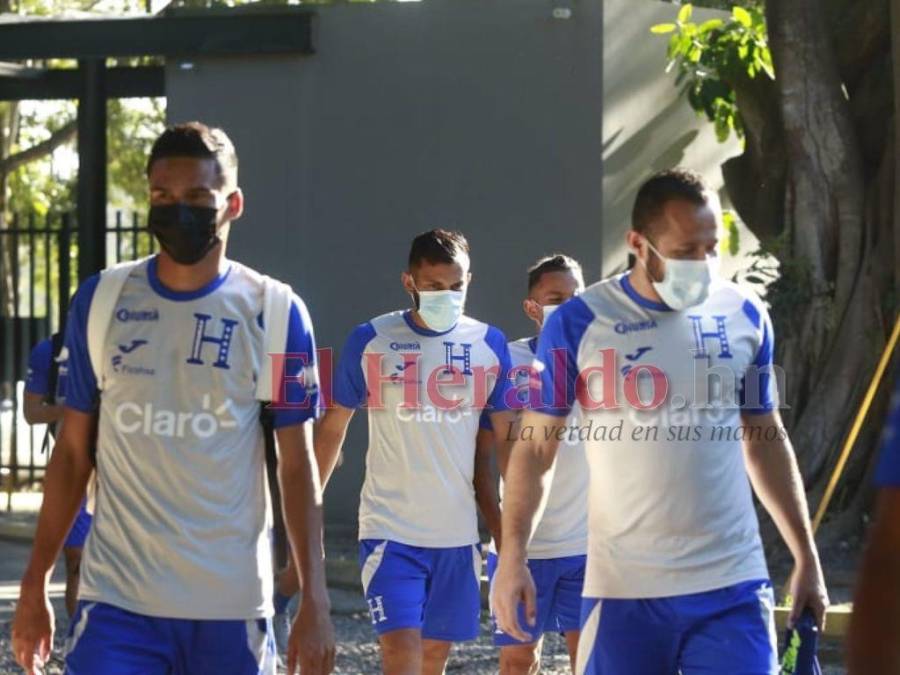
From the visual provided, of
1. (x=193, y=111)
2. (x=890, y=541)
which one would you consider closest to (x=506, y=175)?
(x=193, y=111)

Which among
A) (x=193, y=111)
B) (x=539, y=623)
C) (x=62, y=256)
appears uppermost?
(x=193, y=111)

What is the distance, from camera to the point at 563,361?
A: 212 inches

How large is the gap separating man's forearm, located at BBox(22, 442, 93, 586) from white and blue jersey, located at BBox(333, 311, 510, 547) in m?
2.77

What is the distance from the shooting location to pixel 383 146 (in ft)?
48.7

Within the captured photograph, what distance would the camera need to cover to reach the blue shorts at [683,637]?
513 centimetres

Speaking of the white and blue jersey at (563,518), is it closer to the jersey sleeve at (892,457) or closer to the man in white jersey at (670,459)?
the man in white jersey at (670,459)

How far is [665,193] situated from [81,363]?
1831 mm

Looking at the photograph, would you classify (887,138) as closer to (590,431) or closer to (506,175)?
(506,175)

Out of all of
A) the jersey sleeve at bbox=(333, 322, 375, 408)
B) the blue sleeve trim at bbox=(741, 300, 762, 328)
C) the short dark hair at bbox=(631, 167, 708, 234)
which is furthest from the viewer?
the jersey sleeve at bbox=(333, 322, 375, 408)

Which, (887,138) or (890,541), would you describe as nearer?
(890,541)

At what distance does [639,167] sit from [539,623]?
7.42 metres

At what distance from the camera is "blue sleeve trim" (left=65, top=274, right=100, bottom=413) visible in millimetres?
4684

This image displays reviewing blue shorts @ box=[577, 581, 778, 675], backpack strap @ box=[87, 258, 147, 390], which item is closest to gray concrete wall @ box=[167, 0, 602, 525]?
blue shorts @ box=[577, 581, 778, 675]

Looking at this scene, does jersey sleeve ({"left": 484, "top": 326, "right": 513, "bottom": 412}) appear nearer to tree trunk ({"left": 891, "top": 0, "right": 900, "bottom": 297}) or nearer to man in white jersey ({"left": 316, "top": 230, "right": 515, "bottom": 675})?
man in white jersey ({"left": 316, "top": 230, "right": 515, "bottom": 675})
